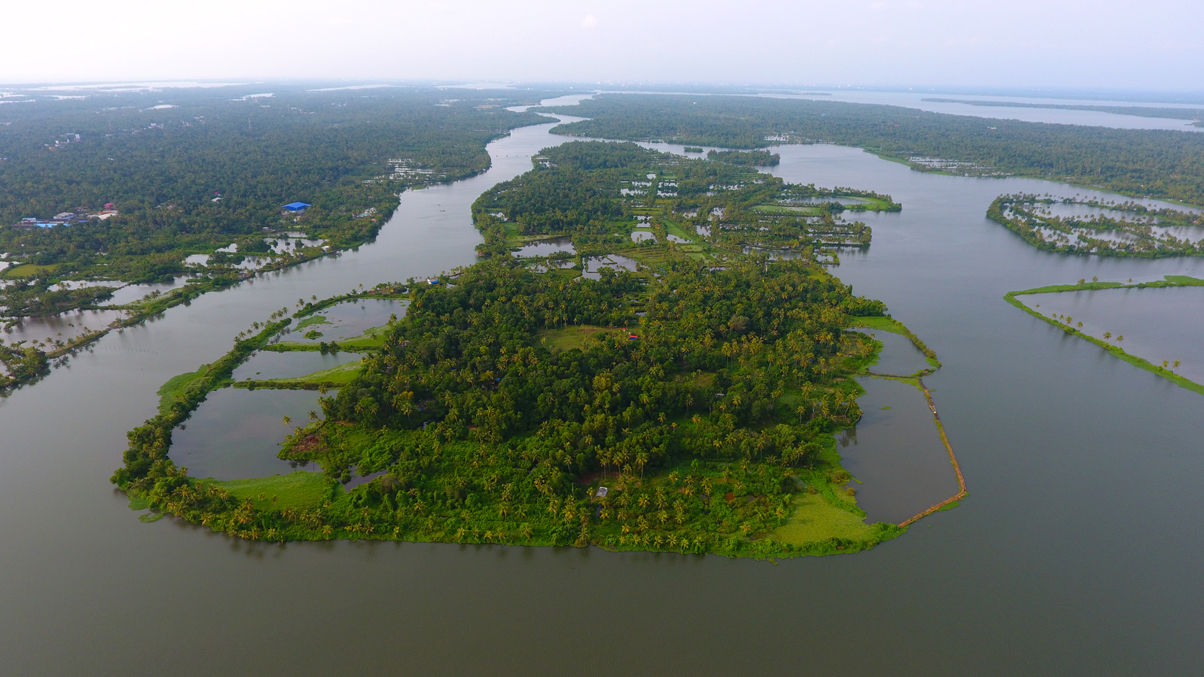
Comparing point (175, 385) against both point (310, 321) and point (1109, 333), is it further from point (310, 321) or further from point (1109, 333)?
point (1109, 333)

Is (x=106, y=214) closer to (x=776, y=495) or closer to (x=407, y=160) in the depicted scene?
(x=407, y=160)

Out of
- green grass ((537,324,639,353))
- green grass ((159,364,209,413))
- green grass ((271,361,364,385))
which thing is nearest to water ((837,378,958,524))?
green grass ((537,324,639,353))

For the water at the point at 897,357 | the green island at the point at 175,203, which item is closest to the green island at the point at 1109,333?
the water at the point at 897,357

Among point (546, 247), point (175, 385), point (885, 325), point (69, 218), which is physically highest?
point (69, 218)

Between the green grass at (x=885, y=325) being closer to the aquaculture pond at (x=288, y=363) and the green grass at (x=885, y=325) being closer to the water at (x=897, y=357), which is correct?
the water at (x=897, y=357)

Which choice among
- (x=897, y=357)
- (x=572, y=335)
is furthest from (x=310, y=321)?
(x=897, y=357)

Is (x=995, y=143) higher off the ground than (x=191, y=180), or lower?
higher
